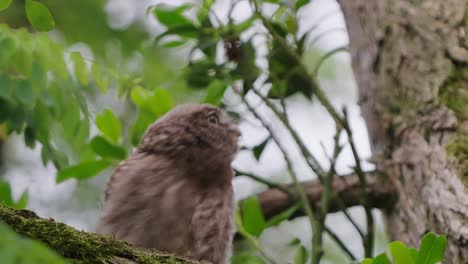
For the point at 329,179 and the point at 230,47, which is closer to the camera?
the point at 329,179

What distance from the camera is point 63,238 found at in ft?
Answer: 6.23

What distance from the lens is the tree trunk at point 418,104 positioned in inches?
118

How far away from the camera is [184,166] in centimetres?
308

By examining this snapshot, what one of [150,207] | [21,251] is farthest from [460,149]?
[21,251]

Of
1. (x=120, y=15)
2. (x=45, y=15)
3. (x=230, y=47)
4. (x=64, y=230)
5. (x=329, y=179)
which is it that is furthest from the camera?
(x=230, y=47)

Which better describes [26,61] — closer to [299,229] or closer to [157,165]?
[157,165]

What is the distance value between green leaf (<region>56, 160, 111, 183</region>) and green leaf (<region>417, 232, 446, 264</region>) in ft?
5.82

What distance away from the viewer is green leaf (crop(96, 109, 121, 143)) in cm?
364

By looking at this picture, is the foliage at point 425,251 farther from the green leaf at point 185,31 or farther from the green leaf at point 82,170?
the green leaf at point 185,31

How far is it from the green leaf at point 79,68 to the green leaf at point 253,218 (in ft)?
3.27

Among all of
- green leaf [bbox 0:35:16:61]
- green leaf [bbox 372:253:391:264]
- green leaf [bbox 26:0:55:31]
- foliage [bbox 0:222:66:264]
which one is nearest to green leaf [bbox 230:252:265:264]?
green leaf [bbox 372:253:391:264]

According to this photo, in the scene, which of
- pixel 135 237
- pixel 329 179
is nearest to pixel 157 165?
pixel 135 237

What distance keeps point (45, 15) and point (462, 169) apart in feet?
6.37

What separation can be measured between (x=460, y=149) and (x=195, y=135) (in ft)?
3.78
